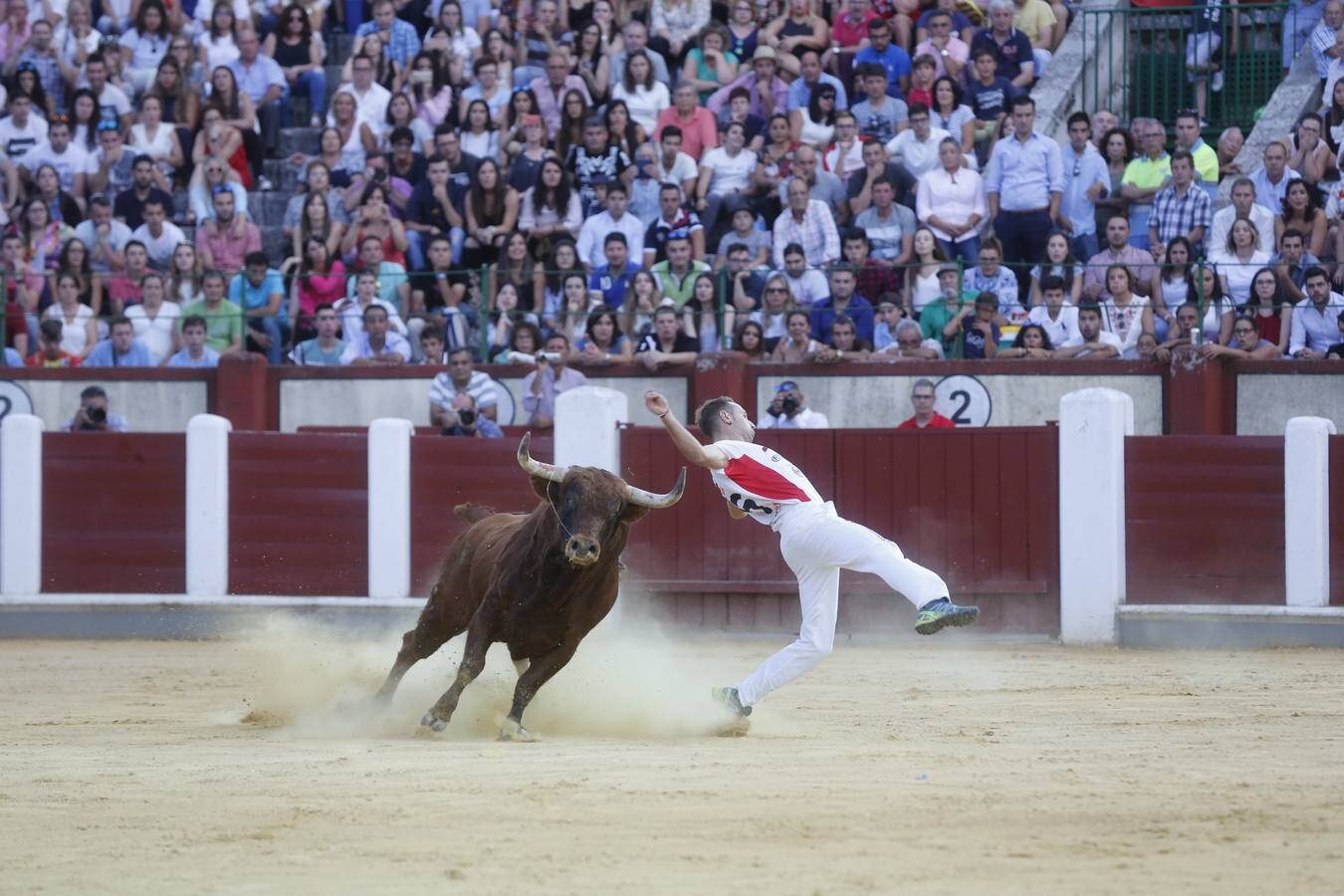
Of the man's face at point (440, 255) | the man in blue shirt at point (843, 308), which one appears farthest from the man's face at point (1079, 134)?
the man's face at point (440, 255)

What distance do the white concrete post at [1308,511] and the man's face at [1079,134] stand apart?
9.45 ft

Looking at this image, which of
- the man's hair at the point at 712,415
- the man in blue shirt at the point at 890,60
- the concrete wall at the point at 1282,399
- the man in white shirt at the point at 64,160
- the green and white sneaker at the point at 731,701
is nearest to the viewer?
the green and white sneaker at the point at 731,701

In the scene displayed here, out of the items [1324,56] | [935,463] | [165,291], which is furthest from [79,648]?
[1324,56]

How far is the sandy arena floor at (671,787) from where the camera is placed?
16.5ft

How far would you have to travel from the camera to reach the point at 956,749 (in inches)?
275

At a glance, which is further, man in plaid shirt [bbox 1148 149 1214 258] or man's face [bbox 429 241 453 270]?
man's face [bbox 429 241 453 270]

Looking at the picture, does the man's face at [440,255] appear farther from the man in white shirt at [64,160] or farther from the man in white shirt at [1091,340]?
the man in white shirt at [1091,340]

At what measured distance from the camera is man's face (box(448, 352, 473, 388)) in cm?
1309

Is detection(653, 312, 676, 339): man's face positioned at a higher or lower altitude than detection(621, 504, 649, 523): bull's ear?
higher

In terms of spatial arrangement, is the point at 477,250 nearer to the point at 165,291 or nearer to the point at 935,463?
the point at 165,291

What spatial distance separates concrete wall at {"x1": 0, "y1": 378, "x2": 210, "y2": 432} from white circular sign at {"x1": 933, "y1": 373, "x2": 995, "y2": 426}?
5299 mm

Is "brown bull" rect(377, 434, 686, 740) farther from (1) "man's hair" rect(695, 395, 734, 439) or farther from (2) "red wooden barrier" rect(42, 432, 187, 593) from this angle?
(2) "red wooden barrier" rect(42, 432, 187, 593)

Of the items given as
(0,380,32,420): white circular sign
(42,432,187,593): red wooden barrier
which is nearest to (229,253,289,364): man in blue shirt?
(42,432,187,593): red wooden barrier

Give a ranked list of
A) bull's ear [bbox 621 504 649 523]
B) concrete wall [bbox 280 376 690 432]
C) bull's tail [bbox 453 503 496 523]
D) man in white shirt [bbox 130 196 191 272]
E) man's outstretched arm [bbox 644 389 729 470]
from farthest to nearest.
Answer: man in white shirt [bbox 130 196 191 272] < concrete wall [bbox 280 376 690 432] < bull's tail [bbox 453 503 496 523] < bull's ear [bbox 621 504 649 523] < man's outstretched arm [bbox 644 389 729 470]
